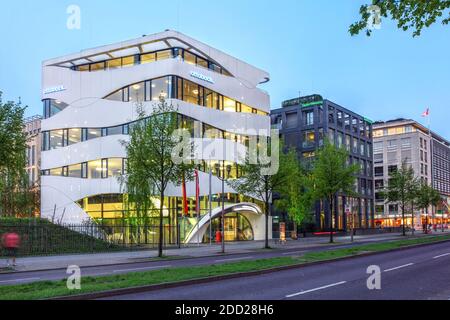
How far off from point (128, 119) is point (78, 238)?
15.9 meters

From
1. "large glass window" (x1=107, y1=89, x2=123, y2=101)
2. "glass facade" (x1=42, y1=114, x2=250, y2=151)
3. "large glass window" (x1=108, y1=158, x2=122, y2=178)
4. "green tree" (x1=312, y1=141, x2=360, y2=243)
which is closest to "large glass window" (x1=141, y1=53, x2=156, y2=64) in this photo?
"large glass window" (x1=107, y1=89, x2=123, y2=101)

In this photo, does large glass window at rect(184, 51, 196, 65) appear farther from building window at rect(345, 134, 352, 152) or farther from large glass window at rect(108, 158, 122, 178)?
building window at rect(345, 134, 352, 152)

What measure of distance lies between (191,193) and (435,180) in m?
106

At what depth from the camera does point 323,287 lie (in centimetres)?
1338

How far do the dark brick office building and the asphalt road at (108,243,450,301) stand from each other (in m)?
55.8

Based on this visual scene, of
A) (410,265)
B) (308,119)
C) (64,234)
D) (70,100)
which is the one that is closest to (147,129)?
(64,234)

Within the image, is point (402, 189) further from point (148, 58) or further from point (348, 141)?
point (148, 58)

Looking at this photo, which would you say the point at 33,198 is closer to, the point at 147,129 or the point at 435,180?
the point at 147,129

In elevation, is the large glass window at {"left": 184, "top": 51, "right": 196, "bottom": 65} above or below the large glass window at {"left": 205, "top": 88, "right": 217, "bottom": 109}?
above

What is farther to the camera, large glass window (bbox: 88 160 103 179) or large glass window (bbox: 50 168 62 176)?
large glass window (bbox: 50 168 62 176)

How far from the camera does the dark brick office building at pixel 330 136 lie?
77.6 metres

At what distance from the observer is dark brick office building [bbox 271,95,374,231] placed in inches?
3054

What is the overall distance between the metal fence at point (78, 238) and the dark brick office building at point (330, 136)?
36.0 m

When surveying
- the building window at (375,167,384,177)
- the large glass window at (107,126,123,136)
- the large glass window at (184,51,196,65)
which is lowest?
the building window at (375,167,384,177)
